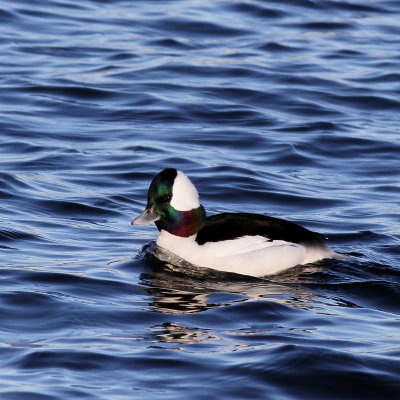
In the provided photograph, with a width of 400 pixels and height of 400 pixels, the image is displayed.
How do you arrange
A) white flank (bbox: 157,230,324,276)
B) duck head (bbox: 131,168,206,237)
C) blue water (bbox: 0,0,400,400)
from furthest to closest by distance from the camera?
duck head (bbox: 131,168,206,237)
white flank (bbox: 157,230,324,276)
blue water (bbox: 0,0,400,400)

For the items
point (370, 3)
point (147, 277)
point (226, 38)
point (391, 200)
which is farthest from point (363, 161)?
point (370, 3)

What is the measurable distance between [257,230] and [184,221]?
2.21 ft

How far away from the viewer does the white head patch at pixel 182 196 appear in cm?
1012

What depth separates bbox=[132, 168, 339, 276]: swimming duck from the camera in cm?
986

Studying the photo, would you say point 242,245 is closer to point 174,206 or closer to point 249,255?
point 249,255

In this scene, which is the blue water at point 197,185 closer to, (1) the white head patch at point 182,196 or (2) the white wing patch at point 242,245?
(2) the white wing patch at point 242,245

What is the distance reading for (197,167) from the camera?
1334cm

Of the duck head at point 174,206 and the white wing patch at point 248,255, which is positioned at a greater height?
the duck head at point 174,206

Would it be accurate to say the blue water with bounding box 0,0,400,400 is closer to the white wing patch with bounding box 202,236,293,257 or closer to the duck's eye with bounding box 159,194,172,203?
the white wing patch with bounding box 202,236,293,257

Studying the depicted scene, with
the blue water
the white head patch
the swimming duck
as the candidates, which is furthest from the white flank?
the white head patch

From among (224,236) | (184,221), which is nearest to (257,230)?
(224,236)

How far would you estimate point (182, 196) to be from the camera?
10.1 m

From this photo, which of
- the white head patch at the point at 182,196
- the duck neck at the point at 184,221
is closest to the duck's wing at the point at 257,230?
the duck neck at the point at 184,221

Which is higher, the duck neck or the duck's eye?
the duck's eye
